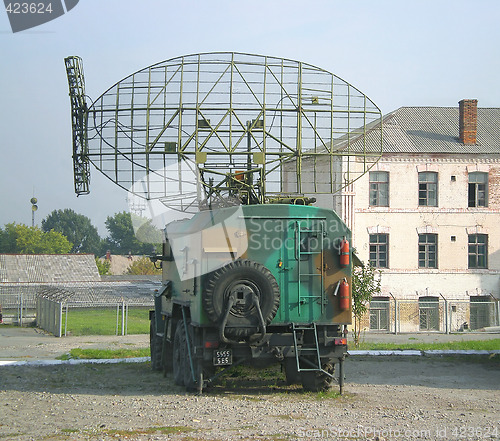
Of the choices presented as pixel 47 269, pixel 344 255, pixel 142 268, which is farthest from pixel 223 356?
pixel 142 268

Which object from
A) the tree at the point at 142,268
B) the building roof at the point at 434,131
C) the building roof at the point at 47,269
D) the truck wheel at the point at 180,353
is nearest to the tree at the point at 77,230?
the tree at the point at 142,268

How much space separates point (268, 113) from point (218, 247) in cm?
505

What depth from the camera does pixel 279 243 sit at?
40.2 feet

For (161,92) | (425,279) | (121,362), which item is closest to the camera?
(161,92)

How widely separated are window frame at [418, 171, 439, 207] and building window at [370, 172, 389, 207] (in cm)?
181

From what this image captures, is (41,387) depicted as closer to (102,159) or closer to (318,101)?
(102,159)

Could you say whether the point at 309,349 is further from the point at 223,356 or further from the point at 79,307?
the point at 79,307

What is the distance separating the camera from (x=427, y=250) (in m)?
39.4

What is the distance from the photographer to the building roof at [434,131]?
128 ft

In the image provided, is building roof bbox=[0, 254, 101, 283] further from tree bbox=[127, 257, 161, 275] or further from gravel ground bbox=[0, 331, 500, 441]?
gravel ground bbox=[0, 331, 500, 441]

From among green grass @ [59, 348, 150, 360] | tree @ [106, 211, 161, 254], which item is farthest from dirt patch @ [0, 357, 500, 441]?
tree @ [106, 211, 161, 254]

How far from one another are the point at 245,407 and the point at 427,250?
30.1m

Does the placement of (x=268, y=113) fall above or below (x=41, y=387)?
above

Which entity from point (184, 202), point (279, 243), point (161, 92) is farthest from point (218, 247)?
point (161, 92)
